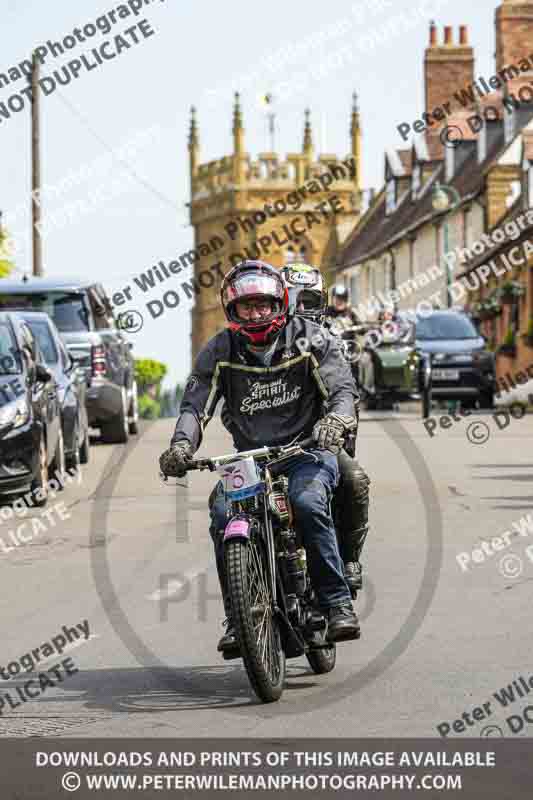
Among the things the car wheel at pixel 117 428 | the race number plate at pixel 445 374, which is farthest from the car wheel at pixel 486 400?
the car wheel at pixel 117 428

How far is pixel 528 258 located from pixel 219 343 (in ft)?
148

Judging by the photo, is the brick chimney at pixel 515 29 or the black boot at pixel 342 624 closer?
the black boot at pixel 342 624

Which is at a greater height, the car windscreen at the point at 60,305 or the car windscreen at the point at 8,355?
the car windscreen at the point at 60,305

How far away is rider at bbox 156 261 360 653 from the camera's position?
7918mm

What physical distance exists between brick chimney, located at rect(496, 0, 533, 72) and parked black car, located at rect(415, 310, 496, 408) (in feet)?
104

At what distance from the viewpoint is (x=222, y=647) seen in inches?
302

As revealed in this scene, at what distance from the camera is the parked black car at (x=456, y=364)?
117 feet

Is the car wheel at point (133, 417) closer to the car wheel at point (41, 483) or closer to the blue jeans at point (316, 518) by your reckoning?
the car wheel at point (41, 483)

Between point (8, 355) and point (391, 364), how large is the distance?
1622 cm

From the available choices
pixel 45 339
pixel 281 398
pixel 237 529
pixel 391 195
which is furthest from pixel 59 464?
pixel 391 195

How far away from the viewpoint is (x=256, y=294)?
25.9 ft

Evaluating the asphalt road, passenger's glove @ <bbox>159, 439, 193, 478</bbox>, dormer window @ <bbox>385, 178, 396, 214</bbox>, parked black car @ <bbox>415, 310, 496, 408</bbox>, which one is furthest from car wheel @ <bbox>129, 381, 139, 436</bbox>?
dormer window @ <bbox>385, 178, 396, 214</bbox>

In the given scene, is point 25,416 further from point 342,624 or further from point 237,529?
point 237,529

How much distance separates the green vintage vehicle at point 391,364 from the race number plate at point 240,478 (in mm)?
24230
